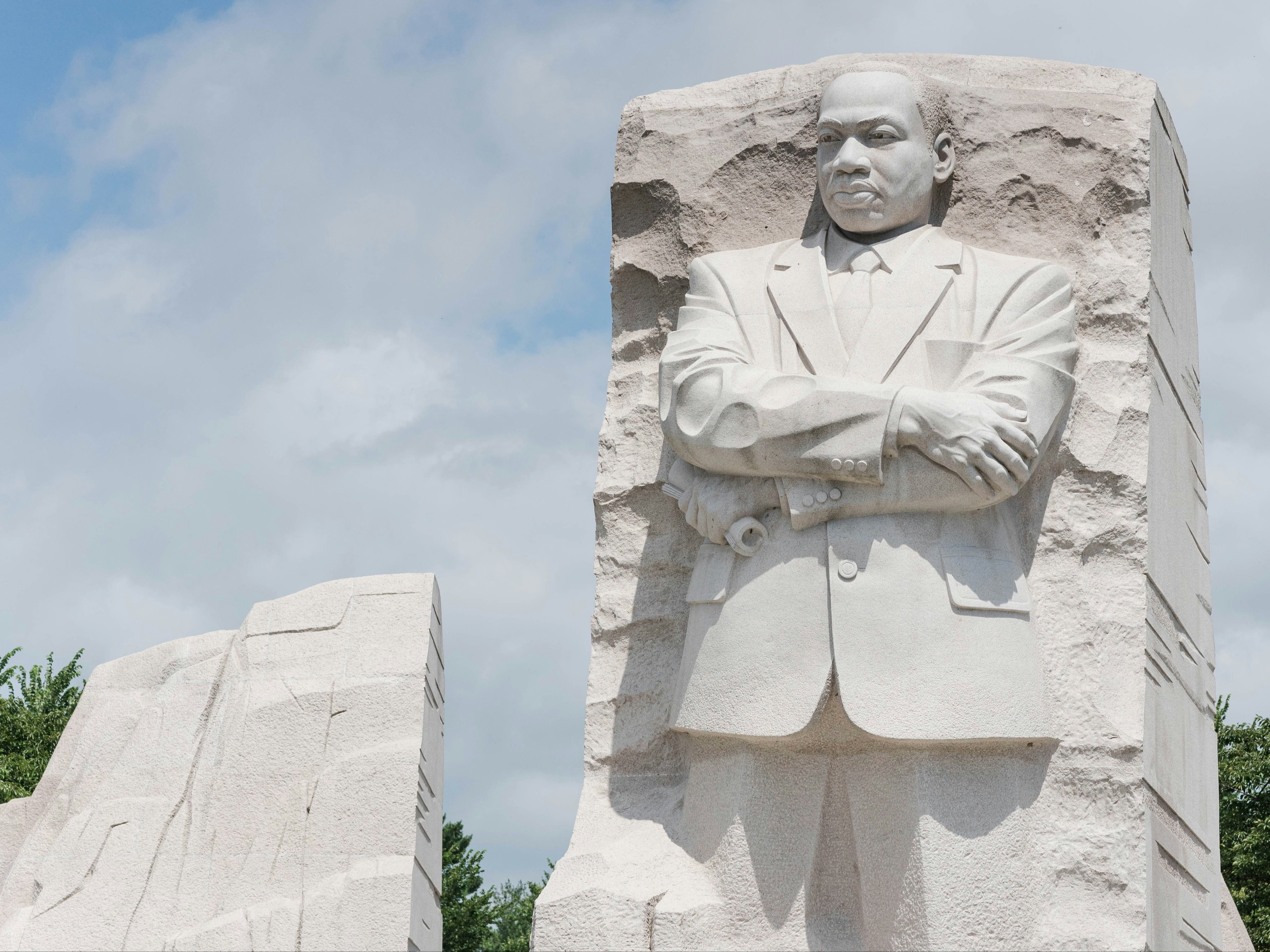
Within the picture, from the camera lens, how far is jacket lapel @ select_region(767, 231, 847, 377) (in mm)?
5223

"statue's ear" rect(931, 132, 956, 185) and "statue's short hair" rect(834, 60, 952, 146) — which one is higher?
"statue's short hair" rect(834, 60, 952, 146)

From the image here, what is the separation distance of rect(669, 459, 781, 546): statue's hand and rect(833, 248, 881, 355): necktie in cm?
50

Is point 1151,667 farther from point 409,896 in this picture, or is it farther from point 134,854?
point 134,854

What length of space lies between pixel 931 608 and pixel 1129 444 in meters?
0.96

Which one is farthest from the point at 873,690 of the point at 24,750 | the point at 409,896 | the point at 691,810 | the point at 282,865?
the point at 24,750

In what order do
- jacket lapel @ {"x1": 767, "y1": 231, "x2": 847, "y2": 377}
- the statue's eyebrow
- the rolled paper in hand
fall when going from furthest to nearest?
1. the statue's eyebrow
2. jacket lapel @ {"x1": 767, "y1": 231, "x2": 847, "y2": 377}
3. the rolled paper in hand

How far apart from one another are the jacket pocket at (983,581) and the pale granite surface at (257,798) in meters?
2.57

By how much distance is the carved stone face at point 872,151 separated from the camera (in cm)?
540

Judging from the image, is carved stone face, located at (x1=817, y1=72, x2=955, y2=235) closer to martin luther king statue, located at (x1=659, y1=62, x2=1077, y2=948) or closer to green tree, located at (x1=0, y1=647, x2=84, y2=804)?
martin luther king statue, located at (x1=659, y1=62, x2=1077, y2=948)

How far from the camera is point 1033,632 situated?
5055 millimetres

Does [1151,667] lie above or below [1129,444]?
below

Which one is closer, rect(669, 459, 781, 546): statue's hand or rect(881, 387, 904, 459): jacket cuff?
rect(881, 387, 904, 459): jacket cuff

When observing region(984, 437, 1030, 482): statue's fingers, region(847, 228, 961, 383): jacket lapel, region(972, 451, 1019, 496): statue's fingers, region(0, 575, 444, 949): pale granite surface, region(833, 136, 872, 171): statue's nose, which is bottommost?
region(0, 575, 444, 949): pale granite surface

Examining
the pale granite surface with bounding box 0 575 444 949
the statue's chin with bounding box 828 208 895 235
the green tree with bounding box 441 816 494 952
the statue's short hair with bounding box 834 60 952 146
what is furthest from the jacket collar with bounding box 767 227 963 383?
the green tree with bounding box 441 816 494 952
